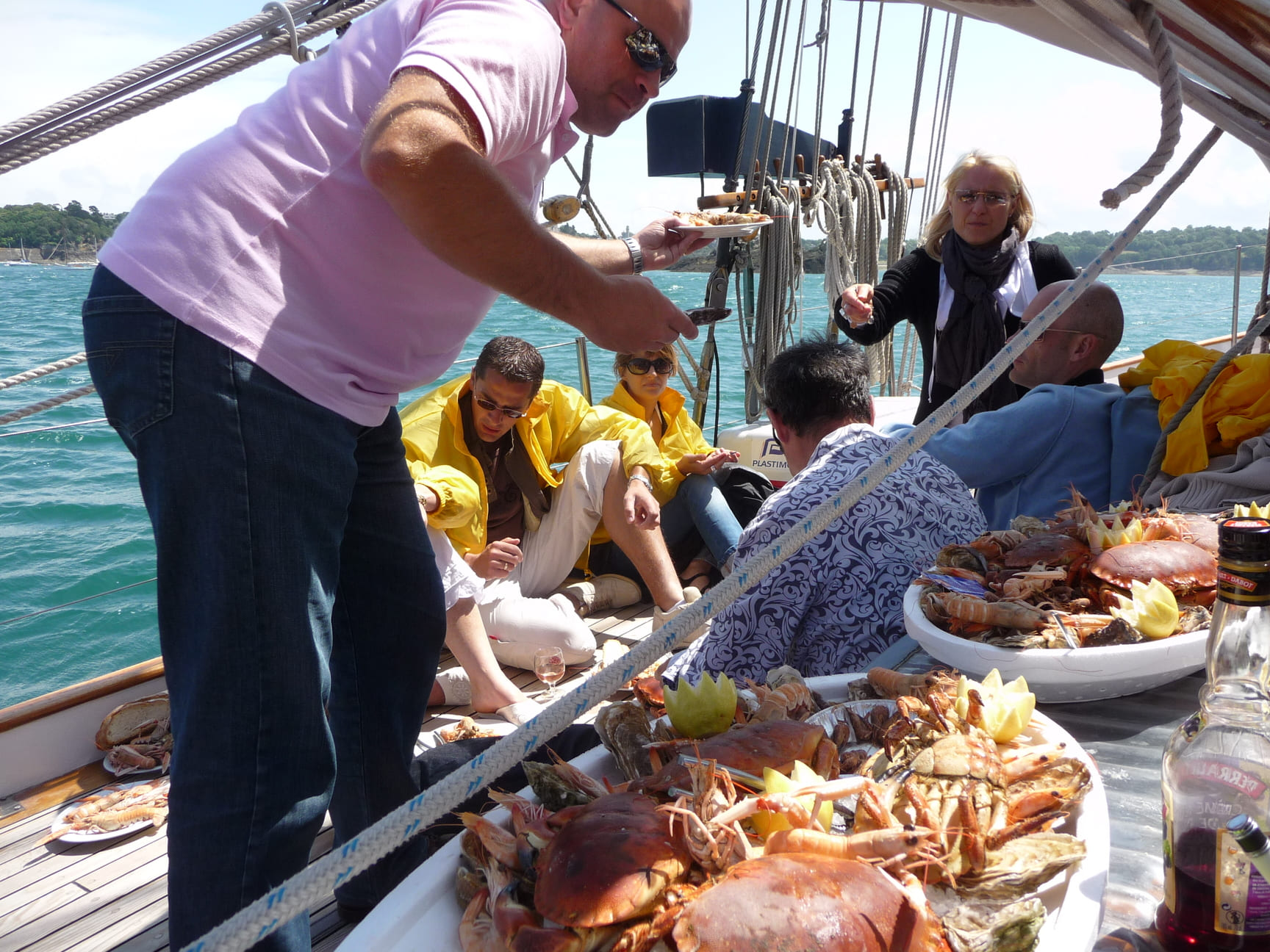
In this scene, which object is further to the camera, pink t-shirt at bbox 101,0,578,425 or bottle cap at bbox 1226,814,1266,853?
pink t-shirt at bbox 101,0,578,425

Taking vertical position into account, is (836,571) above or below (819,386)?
below

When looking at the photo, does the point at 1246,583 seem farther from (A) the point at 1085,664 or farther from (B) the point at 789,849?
(A) the point at 1085,664

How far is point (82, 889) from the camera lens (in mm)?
1900

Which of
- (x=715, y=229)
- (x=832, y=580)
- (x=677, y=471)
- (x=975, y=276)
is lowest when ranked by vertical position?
(x=677, y=471)

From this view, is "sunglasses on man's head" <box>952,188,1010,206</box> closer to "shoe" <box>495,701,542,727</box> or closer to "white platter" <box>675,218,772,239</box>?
"white platter" <box>675,218,772,239</box>

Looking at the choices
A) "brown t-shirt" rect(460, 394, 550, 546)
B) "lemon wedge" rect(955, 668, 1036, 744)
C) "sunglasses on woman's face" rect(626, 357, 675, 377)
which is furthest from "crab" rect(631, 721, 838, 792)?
"sunglasses on woman's face" rect(626, 357, 675, 377)

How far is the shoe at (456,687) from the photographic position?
2.76 metres

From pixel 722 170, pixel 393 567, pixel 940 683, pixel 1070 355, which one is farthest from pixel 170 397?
pixel 722 170

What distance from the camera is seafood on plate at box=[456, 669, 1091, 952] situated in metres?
0.54

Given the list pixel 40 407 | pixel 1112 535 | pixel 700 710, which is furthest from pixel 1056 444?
pixel 40 407

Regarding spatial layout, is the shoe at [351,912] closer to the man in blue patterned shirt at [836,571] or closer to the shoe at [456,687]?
the man in blue patterned shirt at [836,571]

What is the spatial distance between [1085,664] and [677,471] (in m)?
2.72

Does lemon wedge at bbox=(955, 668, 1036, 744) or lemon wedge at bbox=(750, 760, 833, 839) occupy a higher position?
lemon wedge at bbox=(750, 760, 833, 839)

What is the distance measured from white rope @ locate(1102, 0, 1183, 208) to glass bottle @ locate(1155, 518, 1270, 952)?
0.49 meters
